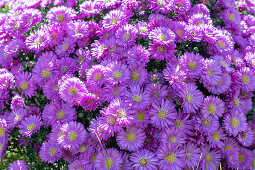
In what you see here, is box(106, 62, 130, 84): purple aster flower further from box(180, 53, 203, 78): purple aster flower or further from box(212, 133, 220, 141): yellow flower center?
box(212, 133, 220, 141): yellow flower center

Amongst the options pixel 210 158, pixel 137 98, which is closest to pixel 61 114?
pixel 137 98

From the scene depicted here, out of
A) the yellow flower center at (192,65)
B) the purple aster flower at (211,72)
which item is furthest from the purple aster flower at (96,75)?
the purple aster flower at (211,72)

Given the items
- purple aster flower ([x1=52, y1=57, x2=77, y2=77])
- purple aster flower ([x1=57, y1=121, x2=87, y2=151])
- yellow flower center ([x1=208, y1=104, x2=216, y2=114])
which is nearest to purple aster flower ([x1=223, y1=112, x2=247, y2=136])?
yellow flower center ([x1=208, y1=104, x2=216, y2=114])

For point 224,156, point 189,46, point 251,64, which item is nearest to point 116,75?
point 189,46

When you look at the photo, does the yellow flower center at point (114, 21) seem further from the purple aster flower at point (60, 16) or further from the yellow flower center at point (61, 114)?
the yellow flower center at point (61, 114)

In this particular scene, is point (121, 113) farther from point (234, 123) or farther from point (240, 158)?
point (240, 158)

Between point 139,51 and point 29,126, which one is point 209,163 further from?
point 29,126

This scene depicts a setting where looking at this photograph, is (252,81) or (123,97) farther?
(252,81)

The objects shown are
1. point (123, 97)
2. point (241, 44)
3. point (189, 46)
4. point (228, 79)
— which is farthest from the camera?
point (241, 44)
